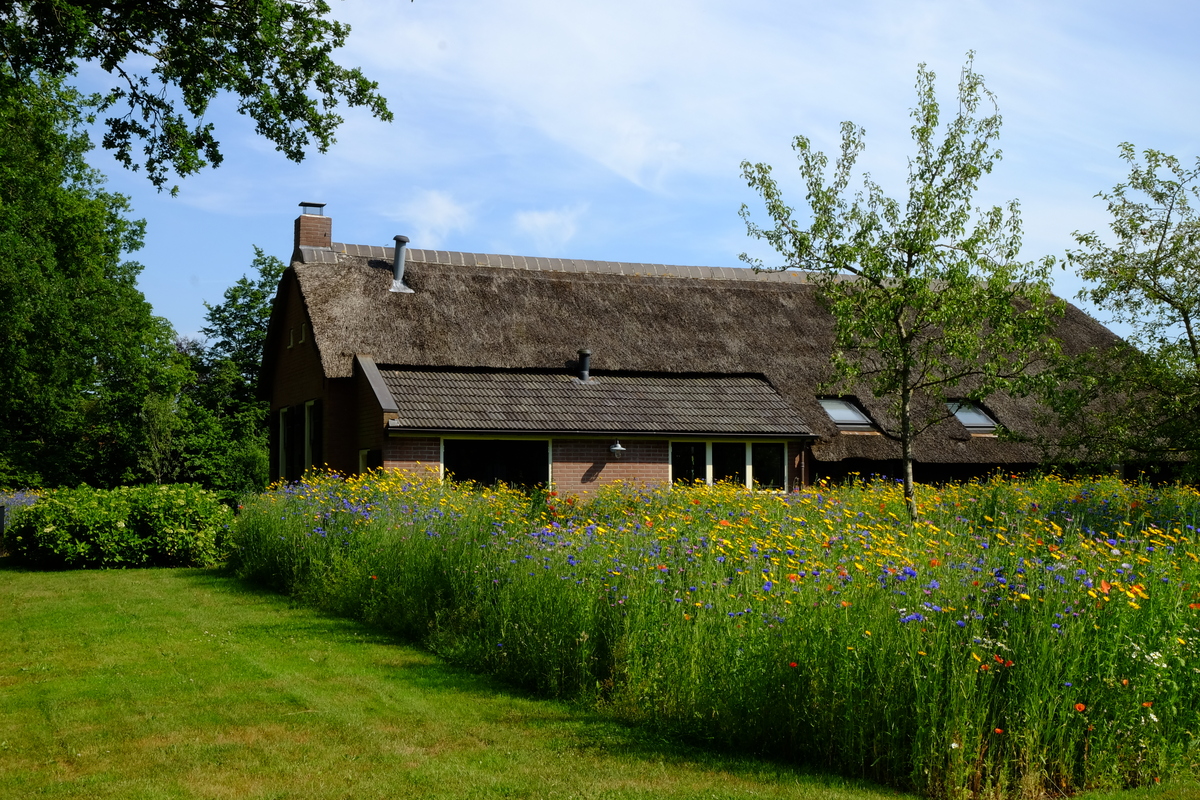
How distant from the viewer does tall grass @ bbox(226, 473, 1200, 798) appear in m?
5.42

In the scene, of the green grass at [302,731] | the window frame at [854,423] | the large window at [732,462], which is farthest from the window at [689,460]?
the green grass at [302,731]

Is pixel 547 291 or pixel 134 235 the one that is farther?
pixel 134 235

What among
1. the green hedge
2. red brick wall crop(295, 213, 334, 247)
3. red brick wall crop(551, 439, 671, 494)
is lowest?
the green hedge

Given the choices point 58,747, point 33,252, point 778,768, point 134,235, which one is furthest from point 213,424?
point 778,768

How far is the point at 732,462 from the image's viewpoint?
20984 millimetres

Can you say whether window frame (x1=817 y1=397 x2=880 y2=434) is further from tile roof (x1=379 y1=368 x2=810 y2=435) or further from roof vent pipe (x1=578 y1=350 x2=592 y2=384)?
roof vent pipe (x1=578 y1=350 x2=592 y2=384)

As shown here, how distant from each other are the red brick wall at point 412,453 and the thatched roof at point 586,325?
2104mm

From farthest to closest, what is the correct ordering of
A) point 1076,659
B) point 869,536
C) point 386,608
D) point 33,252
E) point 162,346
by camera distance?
point 162,346, point 33,252, point 386,608, point 869,536, point 1076,659

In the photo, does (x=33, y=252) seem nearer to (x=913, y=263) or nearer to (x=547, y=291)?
(x=547, y=291)

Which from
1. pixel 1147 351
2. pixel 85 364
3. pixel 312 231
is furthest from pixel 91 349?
pixel 1147 351

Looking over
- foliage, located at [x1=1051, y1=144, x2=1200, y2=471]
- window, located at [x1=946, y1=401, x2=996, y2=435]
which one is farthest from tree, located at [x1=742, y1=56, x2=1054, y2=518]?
window, located at [x1=946, y1=401, x2=996, y2=435]

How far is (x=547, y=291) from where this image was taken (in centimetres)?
2367

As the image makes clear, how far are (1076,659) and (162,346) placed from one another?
3592 centimetres

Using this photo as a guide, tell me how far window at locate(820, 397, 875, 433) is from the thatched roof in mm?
232
